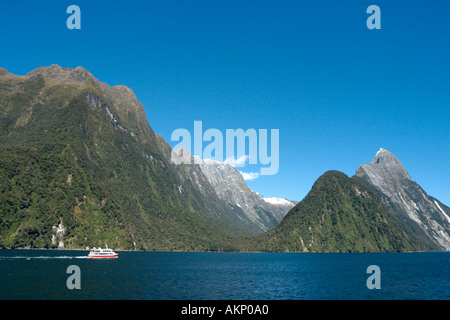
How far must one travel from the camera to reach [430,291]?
97188 millimetres

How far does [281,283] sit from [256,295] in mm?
27221

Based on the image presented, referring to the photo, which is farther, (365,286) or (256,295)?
(365,286)

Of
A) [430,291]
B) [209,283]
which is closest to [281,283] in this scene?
[209,283]
